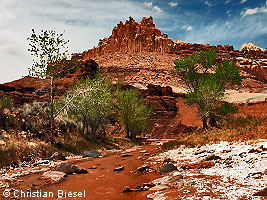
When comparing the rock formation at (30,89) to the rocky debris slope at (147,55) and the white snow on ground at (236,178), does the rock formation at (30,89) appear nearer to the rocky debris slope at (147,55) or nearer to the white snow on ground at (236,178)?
the rocky debris slope at (147,55)

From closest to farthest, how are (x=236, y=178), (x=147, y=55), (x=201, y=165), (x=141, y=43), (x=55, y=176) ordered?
(x=236, y=178), (x=201, y=165), (x=55, y=176), (x=147, y=55), (x=141, y=43)

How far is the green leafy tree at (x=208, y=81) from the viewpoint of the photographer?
26062mm

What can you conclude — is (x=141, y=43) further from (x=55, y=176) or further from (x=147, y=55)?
(x=55, y=176)

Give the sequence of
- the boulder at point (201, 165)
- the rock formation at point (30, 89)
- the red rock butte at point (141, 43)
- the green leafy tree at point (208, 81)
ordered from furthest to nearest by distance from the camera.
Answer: the red rock butte at point (141, 43), the rock formation at point (30, 89), the green leafy tree at point (208, 81), the boulder at point (201, 165)

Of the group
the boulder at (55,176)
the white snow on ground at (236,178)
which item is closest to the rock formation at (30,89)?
the boulder at (55,176)

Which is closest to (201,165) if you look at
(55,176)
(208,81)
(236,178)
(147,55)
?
(236,178)

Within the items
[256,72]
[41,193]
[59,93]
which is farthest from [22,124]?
[256,72]

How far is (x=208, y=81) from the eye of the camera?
28250mm

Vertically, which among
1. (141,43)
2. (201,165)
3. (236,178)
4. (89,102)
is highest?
(141,43)

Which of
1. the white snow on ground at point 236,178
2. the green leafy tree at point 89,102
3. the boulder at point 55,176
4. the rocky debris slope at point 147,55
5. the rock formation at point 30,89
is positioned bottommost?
the boulder at point 55,176

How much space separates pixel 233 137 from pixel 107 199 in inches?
387

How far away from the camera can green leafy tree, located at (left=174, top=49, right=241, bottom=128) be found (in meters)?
26.1

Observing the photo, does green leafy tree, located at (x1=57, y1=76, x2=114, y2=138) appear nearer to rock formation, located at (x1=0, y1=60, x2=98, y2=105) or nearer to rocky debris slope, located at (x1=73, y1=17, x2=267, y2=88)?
rock formation, located at (x1=0, y1=60, x2=98, y2=105)

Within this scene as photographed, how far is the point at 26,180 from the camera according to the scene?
8.82 m
